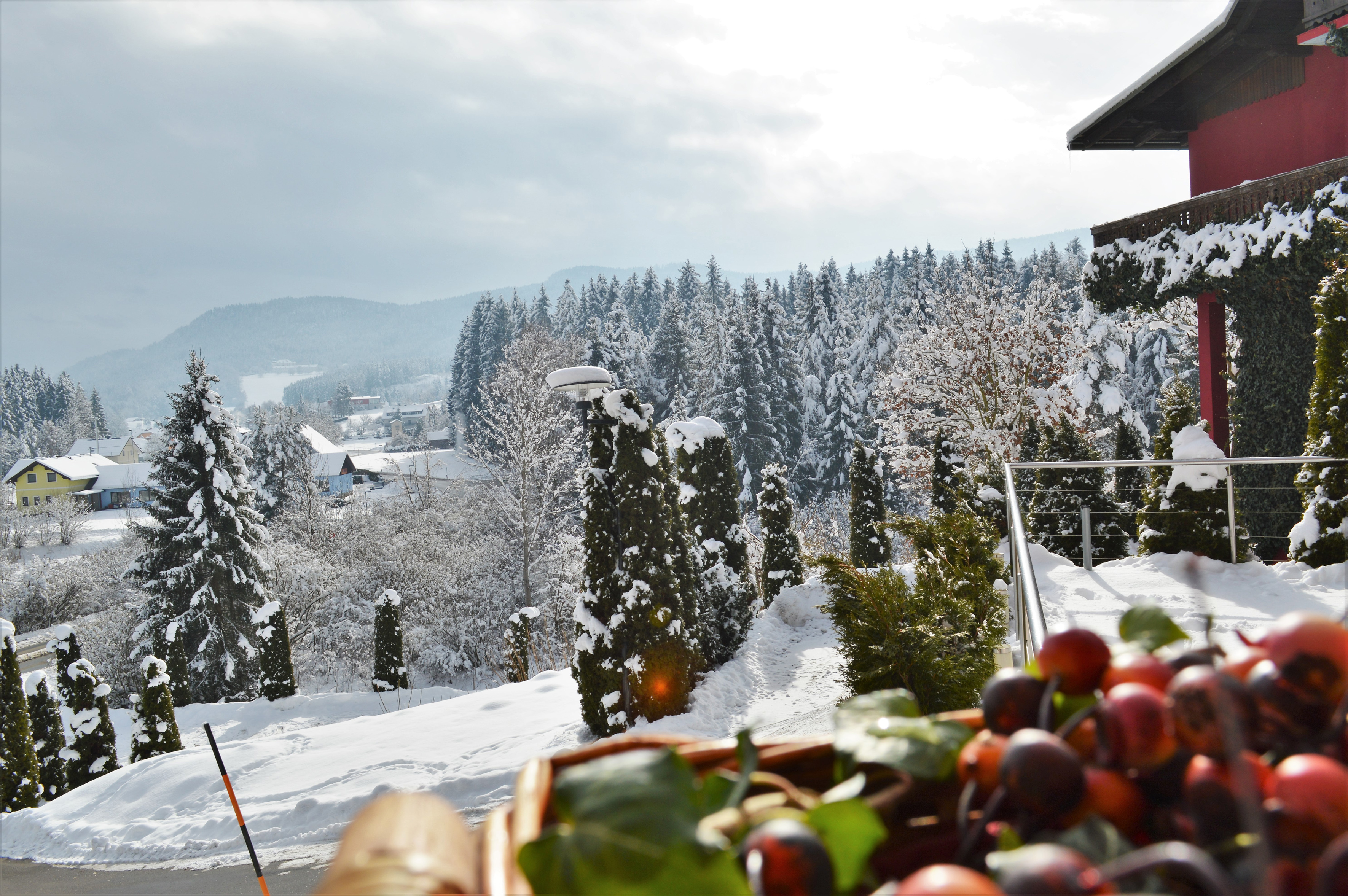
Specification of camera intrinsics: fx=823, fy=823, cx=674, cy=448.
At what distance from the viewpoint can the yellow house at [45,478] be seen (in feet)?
204

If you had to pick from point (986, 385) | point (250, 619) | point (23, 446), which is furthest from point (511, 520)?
point (23, 446)

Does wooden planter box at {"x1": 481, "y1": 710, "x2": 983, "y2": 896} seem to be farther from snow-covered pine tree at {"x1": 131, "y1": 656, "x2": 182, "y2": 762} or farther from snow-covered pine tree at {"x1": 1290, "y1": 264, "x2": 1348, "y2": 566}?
snow-covered pine tree at {"x1": 131, "y1": 656, "x2": 182, "y2": 762}

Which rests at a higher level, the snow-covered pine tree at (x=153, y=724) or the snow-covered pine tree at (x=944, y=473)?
the snow-covered pine tree at (x=944, y=473)

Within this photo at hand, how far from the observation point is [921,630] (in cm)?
489

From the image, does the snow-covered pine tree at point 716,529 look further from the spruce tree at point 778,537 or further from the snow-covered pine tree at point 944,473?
the snow-covered pine tree at point 944,473

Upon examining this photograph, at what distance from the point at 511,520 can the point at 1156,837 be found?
23.6m

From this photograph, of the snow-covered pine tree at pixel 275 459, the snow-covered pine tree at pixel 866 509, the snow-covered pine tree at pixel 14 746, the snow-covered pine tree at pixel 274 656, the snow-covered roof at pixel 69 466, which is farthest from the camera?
the snow-covered roof at pixel 69 466

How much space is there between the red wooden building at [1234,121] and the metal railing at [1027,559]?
4363mm

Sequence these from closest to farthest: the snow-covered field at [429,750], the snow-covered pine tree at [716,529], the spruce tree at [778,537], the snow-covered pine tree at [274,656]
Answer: the snow-covered field at [429,750] < the snow-covered pine tree at [716,529] < the spruce tree at [778,537] < the snow-covered pine tree at [274,656]

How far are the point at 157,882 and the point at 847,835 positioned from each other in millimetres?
8858

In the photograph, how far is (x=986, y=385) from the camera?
65.2ft

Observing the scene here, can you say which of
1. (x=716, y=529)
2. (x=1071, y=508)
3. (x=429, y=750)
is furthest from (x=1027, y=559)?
(x=1071, y=508)

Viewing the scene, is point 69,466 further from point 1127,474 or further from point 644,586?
point 1127,474

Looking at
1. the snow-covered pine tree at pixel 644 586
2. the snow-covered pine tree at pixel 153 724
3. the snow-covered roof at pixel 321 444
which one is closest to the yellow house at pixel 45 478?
the snow-covered roof at pixel 321 444
